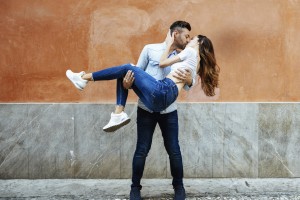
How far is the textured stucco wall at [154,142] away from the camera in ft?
18.0

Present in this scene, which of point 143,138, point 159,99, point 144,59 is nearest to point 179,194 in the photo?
point 143,138

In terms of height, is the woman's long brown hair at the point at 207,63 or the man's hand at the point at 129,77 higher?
the woman's long brown hair at the point at 207,63

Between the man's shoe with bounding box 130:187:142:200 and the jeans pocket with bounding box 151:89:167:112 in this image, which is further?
the man's shoe with bounding box 130:187:142:200

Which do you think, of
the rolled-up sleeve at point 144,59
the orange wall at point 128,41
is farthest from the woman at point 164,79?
the orange wall at point 128,41

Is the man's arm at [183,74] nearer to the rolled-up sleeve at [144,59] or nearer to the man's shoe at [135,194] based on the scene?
the rolled-up sleeve at [144,59]

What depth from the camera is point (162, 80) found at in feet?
14.0

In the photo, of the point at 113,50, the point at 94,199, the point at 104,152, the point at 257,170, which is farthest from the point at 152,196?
the point at 113,50

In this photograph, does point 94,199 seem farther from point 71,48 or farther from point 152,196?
point 71,48

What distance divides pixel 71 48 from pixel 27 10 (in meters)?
0.73

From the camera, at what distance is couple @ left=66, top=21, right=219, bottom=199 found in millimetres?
4180

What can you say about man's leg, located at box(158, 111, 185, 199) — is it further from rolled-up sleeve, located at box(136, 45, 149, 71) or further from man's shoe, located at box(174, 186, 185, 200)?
rolled-up sleeve, located at box(136, 45, 149, 71)

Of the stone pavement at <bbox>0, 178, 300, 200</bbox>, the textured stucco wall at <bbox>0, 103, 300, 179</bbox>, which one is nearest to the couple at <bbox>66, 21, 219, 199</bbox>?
the stone pavement at <bbox>0, 178, 300, 200</bbox>

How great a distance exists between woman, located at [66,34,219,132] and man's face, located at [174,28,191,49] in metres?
0.06

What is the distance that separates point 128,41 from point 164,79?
4.65 feet
